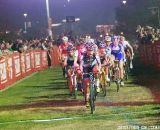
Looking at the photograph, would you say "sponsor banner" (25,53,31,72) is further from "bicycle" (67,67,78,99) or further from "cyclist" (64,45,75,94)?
"bicycle" (67,67,78,99)

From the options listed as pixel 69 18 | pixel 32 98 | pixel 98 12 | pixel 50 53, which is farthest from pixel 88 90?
pixel 98 12

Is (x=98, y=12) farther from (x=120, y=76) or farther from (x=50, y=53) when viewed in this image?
(x=120, y=76)

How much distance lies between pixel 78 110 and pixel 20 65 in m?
13.8

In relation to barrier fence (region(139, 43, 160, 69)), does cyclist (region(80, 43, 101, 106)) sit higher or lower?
higher

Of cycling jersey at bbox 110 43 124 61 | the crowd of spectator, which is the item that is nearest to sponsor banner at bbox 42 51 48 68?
the crowd of spectator

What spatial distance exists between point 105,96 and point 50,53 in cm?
2377

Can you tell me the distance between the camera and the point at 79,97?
56.2ft

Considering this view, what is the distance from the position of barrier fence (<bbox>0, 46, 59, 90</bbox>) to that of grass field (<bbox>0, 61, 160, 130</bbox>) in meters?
2.05

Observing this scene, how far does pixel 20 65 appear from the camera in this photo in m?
27.1

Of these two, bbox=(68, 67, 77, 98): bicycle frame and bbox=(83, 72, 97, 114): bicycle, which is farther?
bbox=(68, 67, 77, 98): bicycle frame

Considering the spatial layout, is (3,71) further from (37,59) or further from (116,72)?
(37,59)

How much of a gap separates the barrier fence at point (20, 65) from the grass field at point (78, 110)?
6.74ft

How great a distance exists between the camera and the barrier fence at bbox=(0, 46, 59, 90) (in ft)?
73.6

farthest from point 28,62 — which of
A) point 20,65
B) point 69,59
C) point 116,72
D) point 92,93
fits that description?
point 92,93
